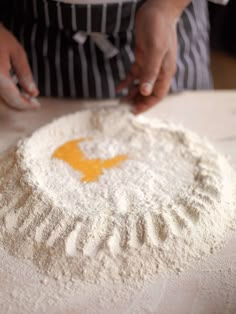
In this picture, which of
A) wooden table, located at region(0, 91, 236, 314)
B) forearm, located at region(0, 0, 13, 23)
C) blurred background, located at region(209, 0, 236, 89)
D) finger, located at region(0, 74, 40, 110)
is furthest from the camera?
blurred background, located at region(209, 0, 236, 89)

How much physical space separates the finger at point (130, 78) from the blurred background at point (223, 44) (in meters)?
1.04

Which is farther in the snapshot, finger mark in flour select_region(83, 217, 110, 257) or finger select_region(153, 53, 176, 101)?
finger select_region(153, 53, 176, 101)

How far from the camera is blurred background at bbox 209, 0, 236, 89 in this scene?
204 cm

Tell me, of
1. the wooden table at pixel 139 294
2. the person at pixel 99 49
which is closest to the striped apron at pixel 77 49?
the person at pixel 99 49

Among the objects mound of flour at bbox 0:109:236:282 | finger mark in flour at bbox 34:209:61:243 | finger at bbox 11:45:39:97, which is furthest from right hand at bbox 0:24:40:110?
finger mark in flour at bbox 34:209:61:243

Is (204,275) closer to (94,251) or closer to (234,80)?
(94,251)

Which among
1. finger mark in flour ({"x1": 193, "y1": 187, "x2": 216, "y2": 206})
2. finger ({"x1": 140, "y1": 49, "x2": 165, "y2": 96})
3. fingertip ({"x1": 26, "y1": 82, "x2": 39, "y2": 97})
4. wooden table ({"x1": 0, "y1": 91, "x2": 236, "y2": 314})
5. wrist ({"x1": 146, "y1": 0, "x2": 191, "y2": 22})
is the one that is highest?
wrist ({"x1": 146, "y1": 0, "x2": 191, "y2": 22})

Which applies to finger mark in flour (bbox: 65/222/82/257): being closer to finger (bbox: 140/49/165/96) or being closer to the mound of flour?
the mound of flour

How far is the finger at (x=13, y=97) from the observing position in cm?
99

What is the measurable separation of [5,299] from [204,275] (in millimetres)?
300

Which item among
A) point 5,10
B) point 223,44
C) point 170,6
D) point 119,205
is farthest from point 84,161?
point 223,44

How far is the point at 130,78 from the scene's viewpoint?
3.57 ft

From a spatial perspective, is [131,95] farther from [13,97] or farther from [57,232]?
[57,232]

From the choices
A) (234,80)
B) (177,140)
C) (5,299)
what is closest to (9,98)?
(177,140)
